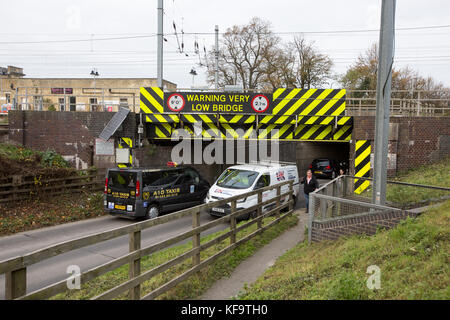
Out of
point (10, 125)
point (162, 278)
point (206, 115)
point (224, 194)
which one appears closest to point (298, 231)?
point (224, 194)

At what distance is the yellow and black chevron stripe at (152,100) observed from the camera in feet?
48.2

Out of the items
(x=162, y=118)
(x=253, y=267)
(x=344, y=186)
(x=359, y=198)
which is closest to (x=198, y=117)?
(x=162, y=118)

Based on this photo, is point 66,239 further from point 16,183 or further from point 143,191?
point 16,183

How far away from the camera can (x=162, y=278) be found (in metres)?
5.72

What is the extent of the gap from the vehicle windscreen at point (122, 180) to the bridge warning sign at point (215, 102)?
3475 mm

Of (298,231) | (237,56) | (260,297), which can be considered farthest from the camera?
(237,56)

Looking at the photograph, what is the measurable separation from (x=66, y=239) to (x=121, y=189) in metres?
2.66

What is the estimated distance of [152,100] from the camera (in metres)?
14.9

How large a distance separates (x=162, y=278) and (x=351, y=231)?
11.4 ft

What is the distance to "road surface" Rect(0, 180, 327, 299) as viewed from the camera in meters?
7.48

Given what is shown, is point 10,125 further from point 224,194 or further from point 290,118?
point 290,118

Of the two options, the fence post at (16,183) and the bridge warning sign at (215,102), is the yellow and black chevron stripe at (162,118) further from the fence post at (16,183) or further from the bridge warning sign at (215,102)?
the fence post at (16,183)

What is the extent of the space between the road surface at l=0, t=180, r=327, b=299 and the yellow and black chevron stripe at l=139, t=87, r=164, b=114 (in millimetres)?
4520

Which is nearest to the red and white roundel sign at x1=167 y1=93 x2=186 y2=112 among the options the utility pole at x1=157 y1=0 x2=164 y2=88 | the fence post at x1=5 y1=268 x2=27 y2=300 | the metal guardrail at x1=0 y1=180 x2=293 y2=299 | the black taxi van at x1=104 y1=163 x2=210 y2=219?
the utility pole at x1=157 y1=0 x2=164 y2=88
